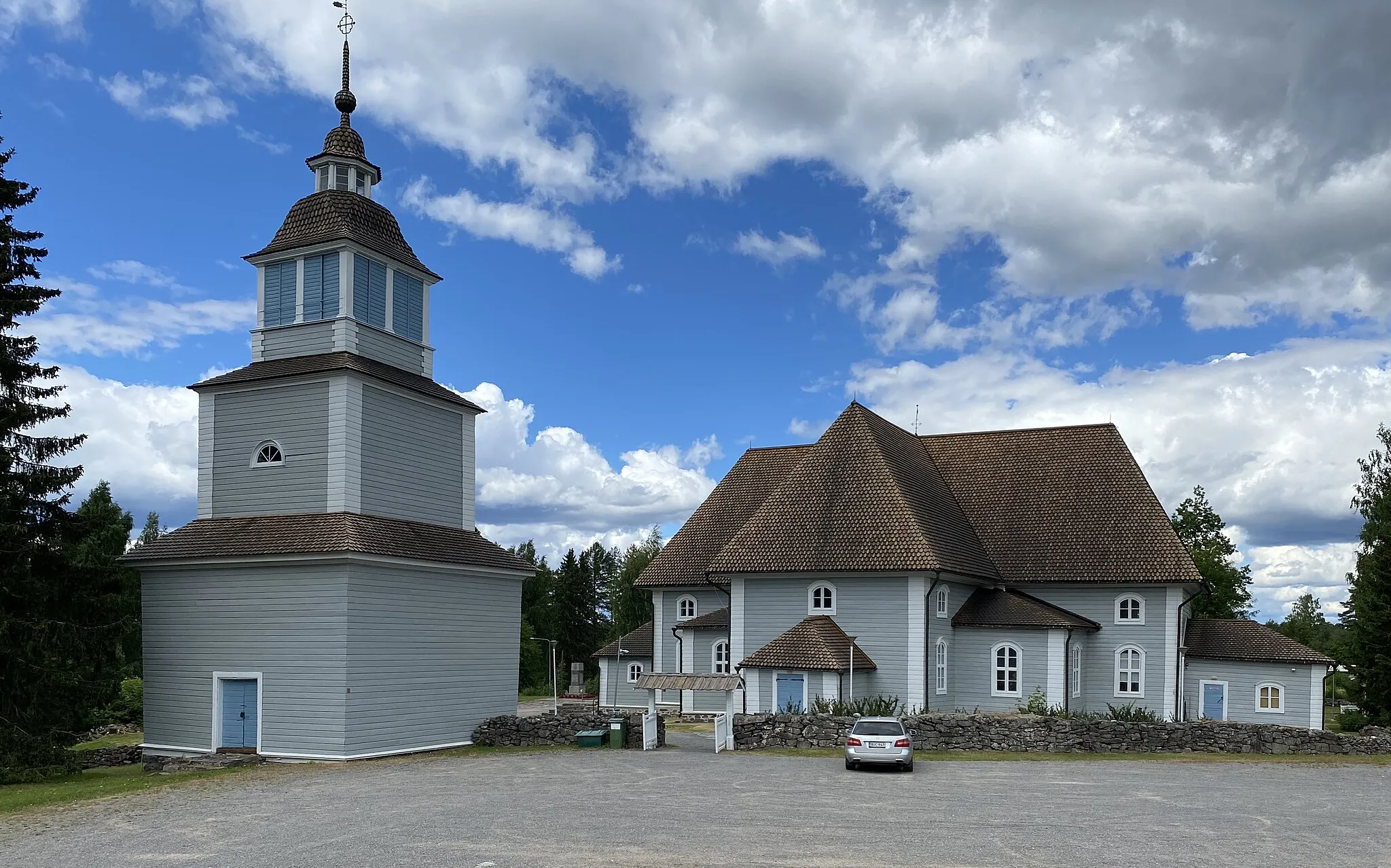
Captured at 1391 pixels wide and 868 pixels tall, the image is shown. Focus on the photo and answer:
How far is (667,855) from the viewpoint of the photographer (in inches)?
587

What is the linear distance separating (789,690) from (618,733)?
627cm

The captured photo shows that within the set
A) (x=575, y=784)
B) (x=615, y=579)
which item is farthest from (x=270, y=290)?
(x=615, y=579)

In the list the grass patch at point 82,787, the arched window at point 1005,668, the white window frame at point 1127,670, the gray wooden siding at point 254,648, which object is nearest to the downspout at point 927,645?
the arched window at point 1005,668

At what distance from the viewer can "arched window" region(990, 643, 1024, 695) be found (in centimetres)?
3566

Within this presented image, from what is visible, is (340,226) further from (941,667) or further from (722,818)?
(941,667)

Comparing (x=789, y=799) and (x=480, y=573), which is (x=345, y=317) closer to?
(x=480, y=573)

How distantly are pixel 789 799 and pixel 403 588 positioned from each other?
39.0ft

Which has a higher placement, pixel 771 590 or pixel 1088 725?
pixel 771 590

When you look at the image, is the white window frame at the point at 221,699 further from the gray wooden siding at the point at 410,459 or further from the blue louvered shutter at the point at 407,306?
the blue louvered shutter at the point at 407,306

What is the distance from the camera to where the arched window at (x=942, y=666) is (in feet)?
116

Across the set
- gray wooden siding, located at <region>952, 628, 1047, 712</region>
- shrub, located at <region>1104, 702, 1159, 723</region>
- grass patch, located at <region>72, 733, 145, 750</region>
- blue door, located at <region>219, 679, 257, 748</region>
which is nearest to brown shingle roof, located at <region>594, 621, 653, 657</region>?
gray wooden siding, located at <region>952, 628, 1047, 712</region>

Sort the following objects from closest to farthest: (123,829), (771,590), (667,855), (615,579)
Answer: (667,855)
(123,829)
(771,590)
(615,579)

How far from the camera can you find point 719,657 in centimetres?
4234

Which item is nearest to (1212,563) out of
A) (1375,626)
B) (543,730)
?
(1375,626)
